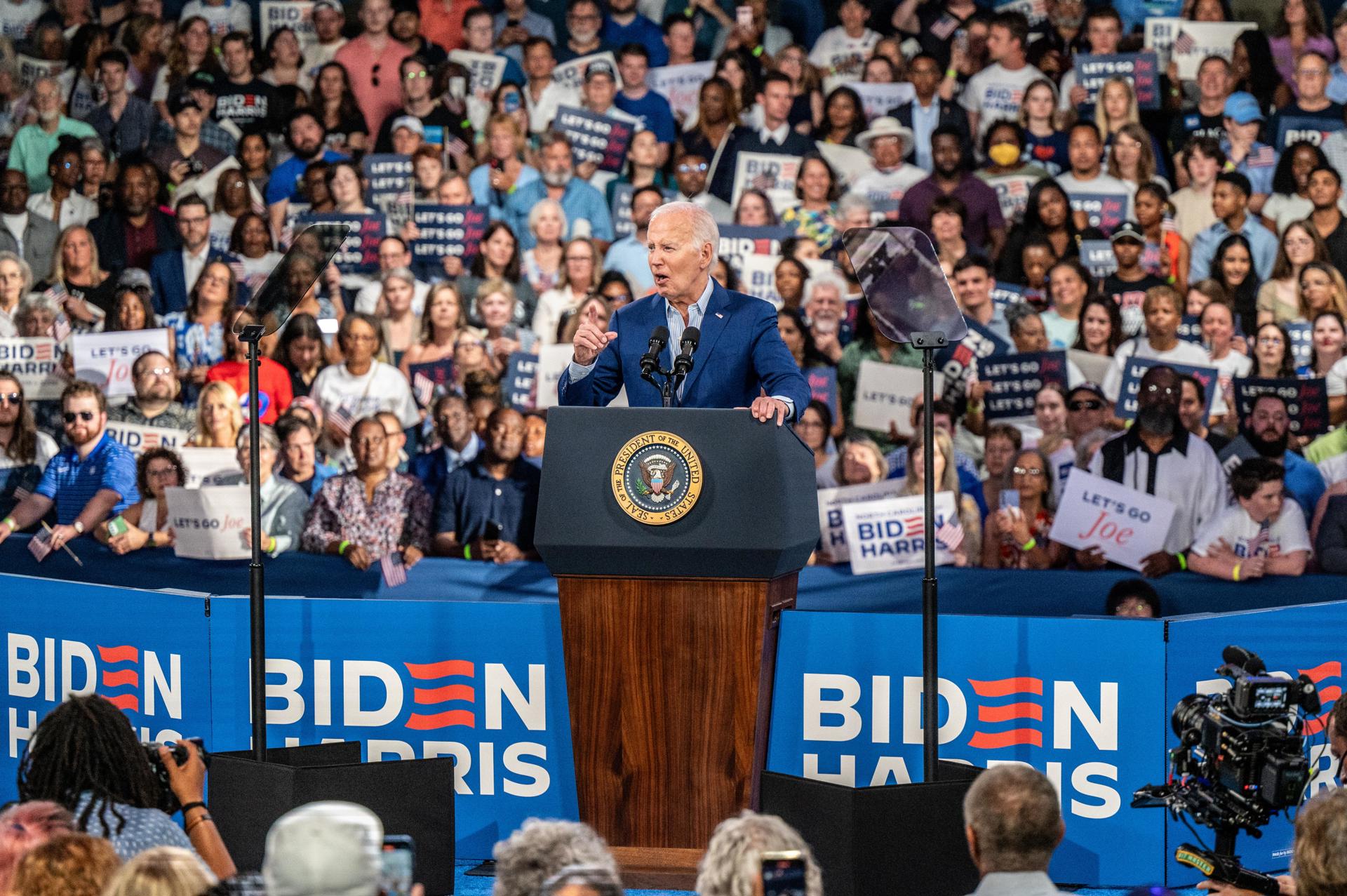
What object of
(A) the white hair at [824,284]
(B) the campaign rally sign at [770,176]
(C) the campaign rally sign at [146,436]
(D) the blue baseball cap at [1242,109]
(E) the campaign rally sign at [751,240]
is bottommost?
(C) the campaign rally sign at [146,436]

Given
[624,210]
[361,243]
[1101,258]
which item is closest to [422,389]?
[361,243]

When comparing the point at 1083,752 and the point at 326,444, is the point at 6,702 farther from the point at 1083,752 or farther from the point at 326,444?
the point at 1083,752

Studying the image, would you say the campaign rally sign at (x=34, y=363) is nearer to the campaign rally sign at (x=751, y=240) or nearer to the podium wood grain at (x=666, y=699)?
the campaign rally sign at (x=751, y=240)

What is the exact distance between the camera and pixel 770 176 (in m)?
9.44

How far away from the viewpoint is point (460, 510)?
309 inches

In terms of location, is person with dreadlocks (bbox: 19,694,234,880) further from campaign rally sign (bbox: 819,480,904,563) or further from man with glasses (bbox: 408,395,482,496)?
man with glasses (bbox: 408,395,482,496)

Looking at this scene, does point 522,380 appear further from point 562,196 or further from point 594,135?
point 594,135

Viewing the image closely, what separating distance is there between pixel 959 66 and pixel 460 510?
3.93 m

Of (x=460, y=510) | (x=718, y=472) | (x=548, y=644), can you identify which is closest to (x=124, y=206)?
(x=460, y=510)

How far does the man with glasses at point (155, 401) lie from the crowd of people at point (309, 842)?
4.75 m

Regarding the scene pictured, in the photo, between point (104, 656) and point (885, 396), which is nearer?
point (104, 656)

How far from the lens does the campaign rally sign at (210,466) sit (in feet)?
26.4

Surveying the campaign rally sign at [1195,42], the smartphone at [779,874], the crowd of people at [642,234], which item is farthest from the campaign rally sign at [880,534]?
the smartphone at [779,874]

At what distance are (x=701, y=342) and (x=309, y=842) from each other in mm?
2320
